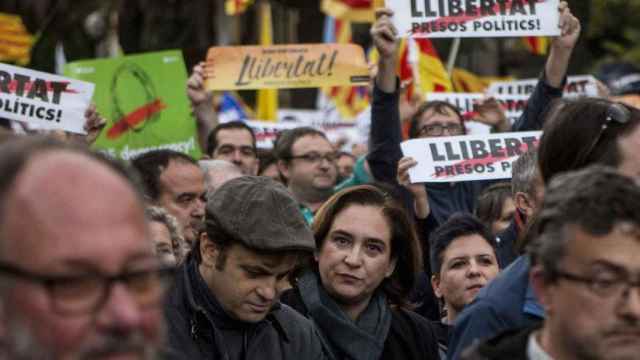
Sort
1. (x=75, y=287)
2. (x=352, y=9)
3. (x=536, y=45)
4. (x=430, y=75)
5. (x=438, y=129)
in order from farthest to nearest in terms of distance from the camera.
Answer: (x=352, y=9), (x=430, y=75), (x=536, y=45), (x=438, y=129), (x=75, y=287)

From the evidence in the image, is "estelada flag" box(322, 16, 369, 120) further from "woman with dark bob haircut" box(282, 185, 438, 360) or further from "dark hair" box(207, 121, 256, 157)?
"woman with dark bob haircut" box(282, 185, 438, 360)

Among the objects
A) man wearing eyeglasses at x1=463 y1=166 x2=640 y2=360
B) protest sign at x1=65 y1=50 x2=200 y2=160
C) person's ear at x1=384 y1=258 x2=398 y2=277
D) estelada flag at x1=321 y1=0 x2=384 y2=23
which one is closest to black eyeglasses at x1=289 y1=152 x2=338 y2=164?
protest sign at x1=65 y1=50 x2=200 y2=160

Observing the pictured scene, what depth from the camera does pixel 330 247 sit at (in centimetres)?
581

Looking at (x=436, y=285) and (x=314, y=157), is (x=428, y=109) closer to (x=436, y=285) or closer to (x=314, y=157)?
(x=314, y=157)

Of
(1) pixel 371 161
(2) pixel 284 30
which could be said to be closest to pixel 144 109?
(1) pixel 371 161

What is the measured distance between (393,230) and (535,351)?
2675 mm

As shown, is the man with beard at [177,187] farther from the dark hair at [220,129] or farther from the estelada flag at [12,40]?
the estelada flag at [12,40]

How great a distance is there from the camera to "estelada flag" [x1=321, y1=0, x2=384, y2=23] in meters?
13.8

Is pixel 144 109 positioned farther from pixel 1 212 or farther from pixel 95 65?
pixel 1 212

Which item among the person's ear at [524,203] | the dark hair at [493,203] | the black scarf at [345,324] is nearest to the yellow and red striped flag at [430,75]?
the dark hair at [493,203]

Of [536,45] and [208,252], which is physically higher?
[208,252]

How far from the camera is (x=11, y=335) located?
2254mm

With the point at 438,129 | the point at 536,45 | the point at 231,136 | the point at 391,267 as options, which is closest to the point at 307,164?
the point at 231,136

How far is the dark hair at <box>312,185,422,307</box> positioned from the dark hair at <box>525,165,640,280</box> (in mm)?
2607
